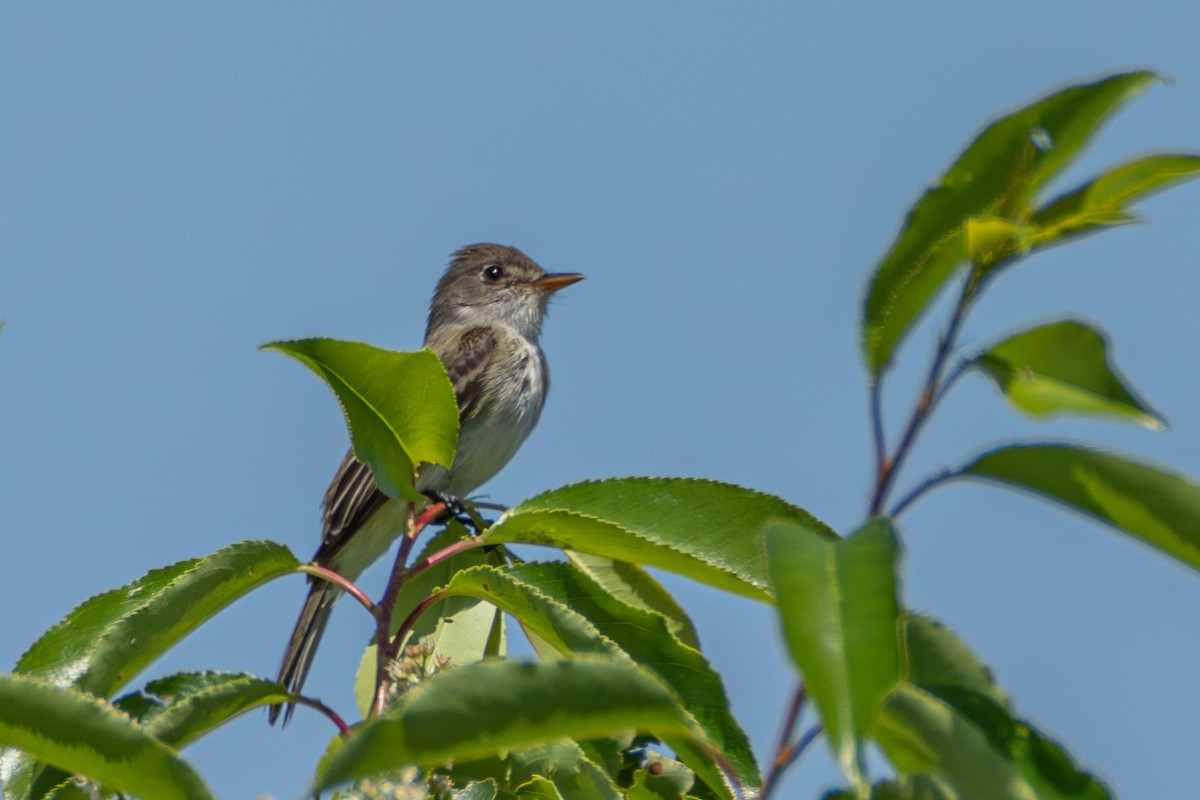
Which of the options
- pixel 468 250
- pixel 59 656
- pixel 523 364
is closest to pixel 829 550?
pixel 59 656

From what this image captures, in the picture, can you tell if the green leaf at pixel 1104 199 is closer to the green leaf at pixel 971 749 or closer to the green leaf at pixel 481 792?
the green leaf at pixel 971 749

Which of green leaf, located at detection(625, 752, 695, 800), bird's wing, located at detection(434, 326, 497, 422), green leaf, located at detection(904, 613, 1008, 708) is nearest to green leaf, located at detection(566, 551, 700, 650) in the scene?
green leaf, located at detection(625, 752, 695, 800)

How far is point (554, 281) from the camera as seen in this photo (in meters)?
9.18

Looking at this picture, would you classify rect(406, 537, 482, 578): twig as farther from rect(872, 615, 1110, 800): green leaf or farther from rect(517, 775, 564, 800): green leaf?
rect(872, 615, 1110, 800): green leaf

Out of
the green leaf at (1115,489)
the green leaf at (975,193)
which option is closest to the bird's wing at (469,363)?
the green leaf at (975,193)

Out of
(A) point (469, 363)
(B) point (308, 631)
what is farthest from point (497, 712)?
(A) point (469, 363)

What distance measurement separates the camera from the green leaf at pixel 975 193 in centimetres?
191

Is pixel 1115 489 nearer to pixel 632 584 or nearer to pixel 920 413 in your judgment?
pixel 920 413

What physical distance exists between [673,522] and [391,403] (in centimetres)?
65

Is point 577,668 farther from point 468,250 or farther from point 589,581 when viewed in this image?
point 468,250

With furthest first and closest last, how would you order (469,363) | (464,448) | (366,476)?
(469,363)
(464,448)
(366,476)

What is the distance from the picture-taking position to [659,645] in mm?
2607

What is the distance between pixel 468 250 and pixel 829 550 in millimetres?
8404

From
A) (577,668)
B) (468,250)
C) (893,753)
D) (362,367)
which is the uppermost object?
(468,250)
